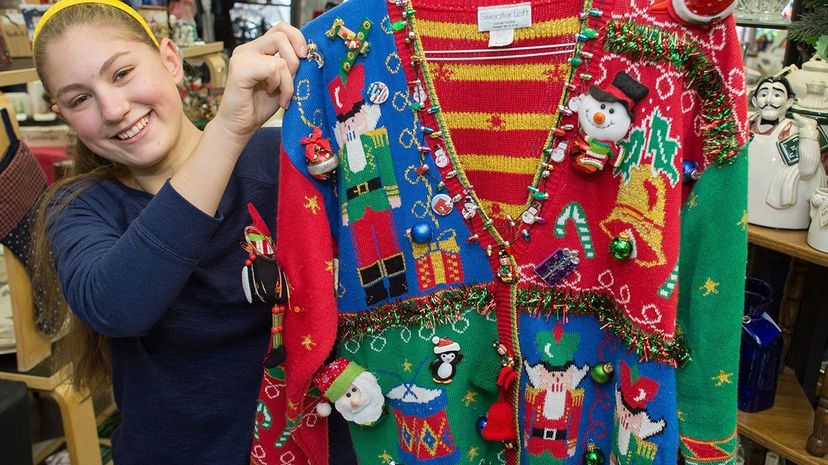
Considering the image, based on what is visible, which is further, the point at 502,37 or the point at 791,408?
the point at 791,408

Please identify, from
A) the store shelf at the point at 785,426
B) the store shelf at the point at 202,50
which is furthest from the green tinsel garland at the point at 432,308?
the store shelf at the point at 202,50

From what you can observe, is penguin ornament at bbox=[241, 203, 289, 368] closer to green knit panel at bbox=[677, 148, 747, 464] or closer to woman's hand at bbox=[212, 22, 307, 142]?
woman's hand at bbox=[212, 22, 307, 142]

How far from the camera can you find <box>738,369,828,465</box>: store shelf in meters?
1.25

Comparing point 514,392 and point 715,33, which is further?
point 514,392

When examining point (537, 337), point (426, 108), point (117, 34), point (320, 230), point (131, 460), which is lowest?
point (131, 460)

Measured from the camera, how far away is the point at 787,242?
1.20 metres

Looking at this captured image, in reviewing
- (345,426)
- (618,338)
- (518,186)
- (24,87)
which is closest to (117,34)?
(518,186)

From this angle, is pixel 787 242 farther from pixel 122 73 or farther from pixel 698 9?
pixel 122 73

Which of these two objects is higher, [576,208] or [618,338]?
[576,208]

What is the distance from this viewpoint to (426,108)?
34.3 inches

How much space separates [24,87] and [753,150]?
2.48 m

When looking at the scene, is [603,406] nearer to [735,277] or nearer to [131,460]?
[735,277]

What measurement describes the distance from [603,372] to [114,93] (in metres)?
0.76

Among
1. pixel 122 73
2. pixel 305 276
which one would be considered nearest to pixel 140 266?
pixel 305 276
